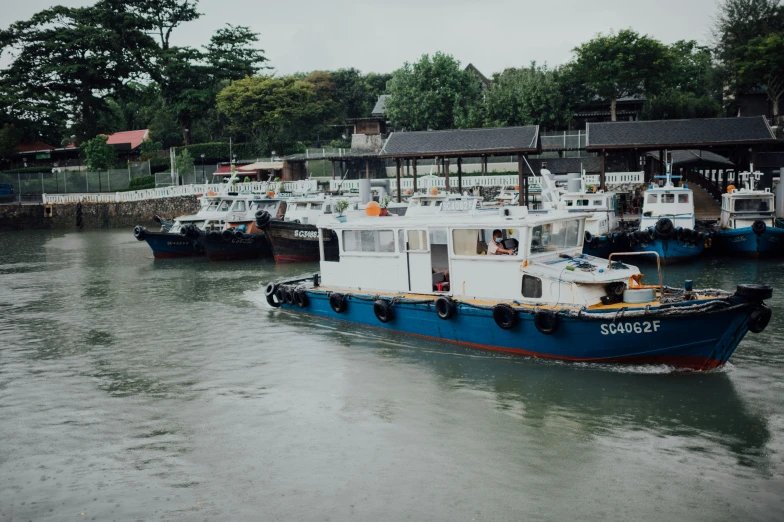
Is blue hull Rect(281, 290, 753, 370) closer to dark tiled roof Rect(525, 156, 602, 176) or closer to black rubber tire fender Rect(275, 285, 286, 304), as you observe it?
black rubber tire fender Rect(275, 285, 286, 304)

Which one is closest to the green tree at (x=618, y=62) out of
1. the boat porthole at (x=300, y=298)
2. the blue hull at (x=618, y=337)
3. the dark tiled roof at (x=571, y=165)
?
the dark tiled roof at (x=571, y=165)

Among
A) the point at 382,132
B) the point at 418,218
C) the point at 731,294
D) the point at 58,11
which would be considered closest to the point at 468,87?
the point at 382,132

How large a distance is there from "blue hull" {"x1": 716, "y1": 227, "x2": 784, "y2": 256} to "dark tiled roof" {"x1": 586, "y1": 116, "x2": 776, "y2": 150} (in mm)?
6811

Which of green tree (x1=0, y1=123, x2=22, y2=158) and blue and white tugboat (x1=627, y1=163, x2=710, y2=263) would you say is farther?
green tree (x1=0, y1=123, x2=22, y2=158)

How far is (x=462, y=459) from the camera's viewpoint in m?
9.97

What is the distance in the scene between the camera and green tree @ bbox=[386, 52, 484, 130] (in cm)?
5347

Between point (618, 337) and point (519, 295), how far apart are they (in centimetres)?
210

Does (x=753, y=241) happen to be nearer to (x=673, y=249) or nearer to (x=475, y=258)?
(x=673, y=249)

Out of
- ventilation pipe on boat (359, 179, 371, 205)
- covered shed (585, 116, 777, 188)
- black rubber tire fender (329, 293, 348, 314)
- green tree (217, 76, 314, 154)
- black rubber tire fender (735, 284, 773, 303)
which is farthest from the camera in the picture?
green tree (217, 76, 314, 154)

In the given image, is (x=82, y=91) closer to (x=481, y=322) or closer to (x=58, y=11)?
(x=58, y=11)

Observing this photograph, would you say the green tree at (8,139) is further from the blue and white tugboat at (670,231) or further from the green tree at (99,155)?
the blue and white tugboat at (670,231)

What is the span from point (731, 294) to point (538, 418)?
3.92 meters

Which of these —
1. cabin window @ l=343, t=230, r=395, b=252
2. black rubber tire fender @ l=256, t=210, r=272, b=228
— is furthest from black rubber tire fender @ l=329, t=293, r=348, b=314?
black rubber tire fender @ l=256, t=210, r=272, b=228

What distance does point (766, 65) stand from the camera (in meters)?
46.2
